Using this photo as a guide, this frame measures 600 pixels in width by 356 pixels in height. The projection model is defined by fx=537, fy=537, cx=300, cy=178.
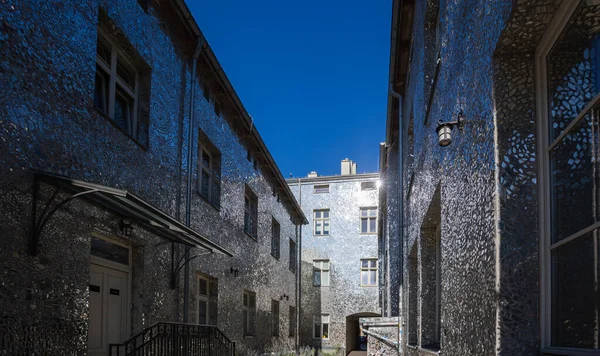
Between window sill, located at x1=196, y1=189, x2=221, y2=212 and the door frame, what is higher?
window sill, located at x1=196, y1=189, x2=221, y2=212

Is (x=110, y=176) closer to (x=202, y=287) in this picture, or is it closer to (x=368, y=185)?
(x=202, y=287)

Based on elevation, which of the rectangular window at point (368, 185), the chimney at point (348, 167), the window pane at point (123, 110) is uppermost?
the chimney at point (348, 167)

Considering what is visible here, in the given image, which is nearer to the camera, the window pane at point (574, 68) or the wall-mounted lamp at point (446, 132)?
the window pane at point (574, 68)

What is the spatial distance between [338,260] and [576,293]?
2796 cm

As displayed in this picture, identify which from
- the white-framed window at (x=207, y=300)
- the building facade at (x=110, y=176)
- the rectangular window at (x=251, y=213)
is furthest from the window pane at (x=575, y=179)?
the rectangular window at (x=251, y=213)

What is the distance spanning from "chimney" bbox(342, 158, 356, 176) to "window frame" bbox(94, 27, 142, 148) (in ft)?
84.5

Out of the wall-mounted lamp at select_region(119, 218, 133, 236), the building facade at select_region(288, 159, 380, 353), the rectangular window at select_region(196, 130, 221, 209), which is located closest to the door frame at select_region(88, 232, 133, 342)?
the wall-mounted lamp at select_region(119, 218, 133, 236)

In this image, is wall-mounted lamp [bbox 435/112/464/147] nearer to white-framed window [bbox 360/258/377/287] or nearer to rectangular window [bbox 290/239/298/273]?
rectangular window [bbox 290/239/298/273]

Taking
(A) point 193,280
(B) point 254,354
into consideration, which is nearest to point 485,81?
(A) point 193,280

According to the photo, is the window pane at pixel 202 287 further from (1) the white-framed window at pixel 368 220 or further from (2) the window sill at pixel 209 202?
(1) the white-framed window at pixel 368 220

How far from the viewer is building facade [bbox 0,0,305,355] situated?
5.34 metres

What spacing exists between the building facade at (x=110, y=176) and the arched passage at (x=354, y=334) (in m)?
16.8

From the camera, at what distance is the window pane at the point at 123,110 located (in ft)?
26.1

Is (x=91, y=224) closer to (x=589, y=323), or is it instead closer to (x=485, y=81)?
(x=485, y=81)
